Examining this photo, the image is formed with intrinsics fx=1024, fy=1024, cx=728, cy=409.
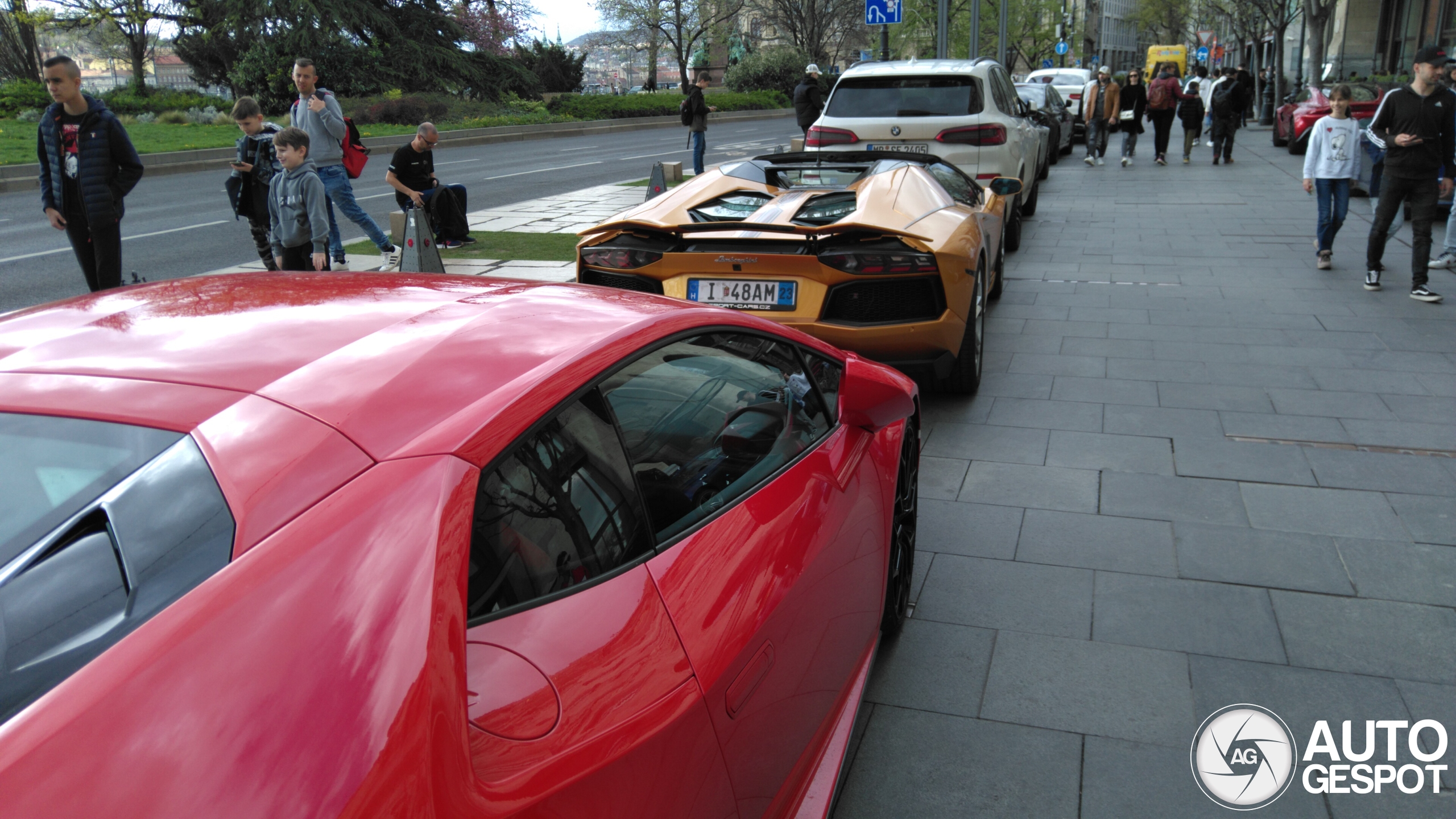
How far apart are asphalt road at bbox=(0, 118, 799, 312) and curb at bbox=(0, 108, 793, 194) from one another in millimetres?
643

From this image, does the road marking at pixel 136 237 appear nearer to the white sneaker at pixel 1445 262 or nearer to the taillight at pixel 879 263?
the taillight at pixel 879 263

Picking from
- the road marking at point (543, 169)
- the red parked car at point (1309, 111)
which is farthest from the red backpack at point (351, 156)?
the red parked car at point (1309, 111)

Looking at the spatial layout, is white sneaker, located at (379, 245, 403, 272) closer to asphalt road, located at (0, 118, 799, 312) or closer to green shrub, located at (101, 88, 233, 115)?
asphalt road, located at (0, 118, 799, 312)

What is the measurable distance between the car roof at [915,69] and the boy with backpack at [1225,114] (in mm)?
9300

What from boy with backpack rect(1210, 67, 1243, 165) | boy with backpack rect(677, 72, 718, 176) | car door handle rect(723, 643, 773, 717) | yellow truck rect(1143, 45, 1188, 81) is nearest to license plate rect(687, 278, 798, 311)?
car door handle rect(723, 643, 773, 717)

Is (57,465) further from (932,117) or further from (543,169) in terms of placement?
(543,169)

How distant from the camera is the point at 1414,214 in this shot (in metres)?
7.87

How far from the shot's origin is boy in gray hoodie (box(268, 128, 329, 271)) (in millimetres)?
7418

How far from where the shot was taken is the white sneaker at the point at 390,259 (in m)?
9.57

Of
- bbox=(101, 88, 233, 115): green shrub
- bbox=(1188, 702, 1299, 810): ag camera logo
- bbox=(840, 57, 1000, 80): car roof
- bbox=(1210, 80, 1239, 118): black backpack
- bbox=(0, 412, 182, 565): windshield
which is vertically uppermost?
bbox=(101, 88, 233, 115): green shrub

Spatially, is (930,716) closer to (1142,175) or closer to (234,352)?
(234,352)

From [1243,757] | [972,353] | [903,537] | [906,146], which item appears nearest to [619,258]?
[972,353]

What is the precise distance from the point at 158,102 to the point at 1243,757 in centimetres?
3879

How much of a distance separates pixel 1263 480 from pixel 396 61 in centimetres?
3839
